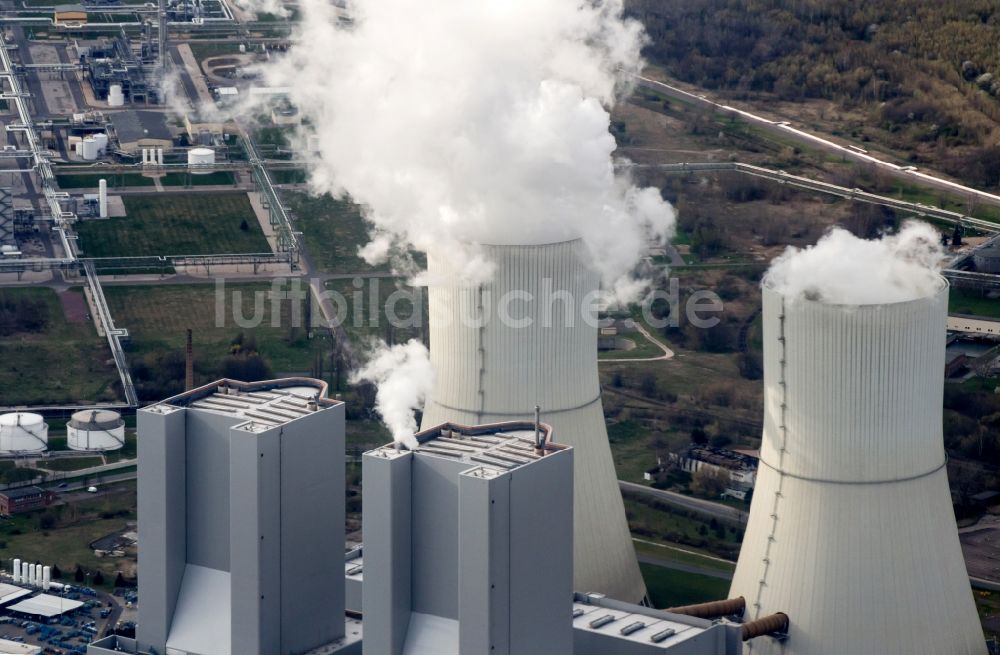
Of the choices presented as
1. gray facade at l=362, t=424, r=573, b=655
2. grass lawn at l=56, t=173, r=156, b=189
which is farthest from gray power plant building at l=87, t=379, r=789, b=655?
grass lawn at l=56, t=173, r=156, b=189

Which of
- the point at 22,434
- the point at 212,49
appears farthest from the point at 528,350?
the point at 212,49

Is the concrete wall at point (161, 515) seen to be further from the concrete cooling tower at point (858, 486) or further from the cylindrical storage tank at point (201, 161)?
the cylindrical storage tank at point (201, 161)

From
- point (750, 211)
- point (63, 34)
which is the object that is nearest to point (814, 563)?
point (750, 211)

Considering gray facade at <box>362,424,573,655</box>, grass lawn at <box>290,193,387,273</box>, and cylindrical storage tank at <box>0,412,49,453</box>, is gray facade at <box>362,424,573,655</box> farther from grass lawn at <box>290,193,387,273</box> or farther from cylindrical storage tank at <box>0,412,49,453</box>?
grass lawn at <box>290,193,387,273</box>

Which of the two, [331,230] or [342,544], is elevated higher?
[331,230]

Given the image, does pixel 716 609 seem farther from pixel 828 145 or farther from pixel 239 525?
pixel 828 145

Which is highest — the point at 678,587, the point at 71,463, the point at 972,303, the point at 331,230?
the point at 331,230
